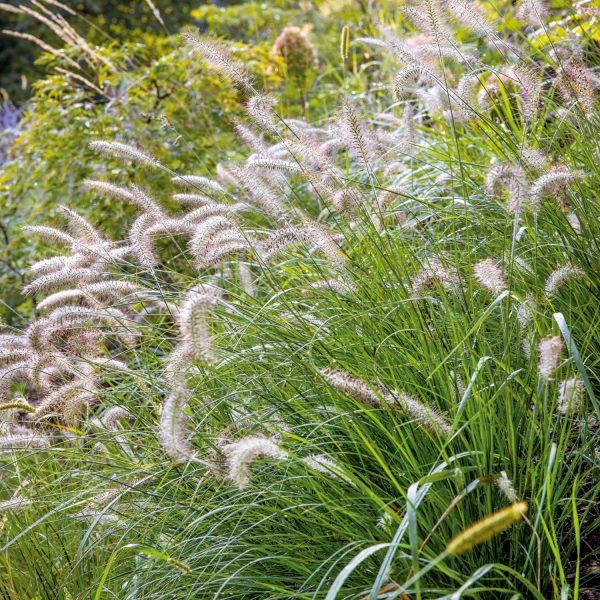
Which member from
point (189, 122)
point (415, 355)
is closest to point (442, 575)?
point (415, 355)

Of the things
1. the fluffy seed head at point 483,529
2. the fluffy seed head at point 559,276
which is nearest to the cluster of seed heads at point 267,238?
the fluffy seed head at point 559,276

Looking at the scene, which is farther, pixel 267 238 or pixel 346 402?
pixel 267 238

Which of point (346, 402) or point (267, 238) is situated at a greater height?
point (267, 238)

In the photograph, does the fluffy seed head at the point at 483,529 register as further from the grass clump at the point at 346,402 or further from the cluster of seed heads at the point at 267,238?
the cluster of seed heads at the point at 267,238

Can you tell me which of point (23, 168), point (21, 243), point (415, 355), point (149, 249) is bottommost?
point (21, 243)

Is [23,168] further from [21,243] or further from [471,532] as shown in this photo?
[471,532]

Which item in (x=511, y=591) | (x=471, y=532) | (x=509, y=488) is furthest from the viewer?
(x=511, y=591)

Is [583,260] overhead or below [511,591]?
overhead

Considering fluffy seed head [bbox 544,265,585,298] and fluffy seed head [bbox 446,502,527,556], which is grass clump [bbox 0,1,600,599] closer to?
fluffy seed head [bbox 544,265,585,298]

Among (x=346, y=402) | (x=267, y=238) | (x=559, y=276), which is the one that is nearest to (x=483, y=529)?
(x=346, y=402)

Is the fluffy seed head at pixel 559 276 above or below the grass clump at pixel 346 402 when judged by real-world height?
above

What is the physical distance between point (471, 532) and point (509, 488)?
36 cm

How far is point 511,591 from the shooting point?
1994 mm

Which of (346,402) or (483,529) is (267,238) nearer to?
(346,402)
